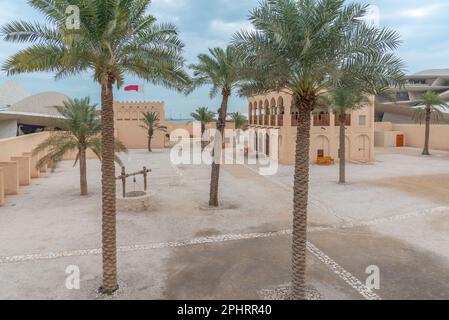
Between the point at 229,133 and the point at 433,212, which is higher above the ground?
the point at 229,133

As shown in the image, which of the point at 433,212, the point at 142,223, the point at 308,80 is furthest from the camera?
the point at 433,212

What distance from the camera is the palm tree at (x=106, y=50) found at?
25.3 feet

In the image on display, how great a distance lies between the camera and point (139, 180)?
81.3ft

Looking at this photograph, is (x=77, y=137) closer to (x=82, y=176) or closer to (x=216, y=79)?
(x=82, y=176)

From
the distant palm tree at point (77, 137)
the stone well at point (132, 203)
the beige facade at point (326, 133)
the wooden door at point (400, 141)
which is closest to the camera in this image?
the stone well at point (132, 203)

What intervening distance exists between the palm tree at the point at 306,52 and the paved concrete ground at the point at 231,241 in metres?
2.37

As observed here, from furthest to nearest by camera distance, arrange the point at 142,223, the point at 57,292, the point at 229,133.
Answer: the point at 229,133
the point at 142,223
the point at 57,292

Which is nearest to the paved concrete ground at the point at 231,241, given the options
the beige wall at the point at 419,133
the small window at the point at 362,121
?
the small window at the point at 362,121

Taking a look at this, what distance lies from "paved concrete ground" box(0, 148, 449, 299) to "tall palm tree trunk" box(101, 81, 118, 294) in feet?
2.14

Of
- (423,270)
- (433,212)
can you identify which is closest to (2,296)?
(423,270)

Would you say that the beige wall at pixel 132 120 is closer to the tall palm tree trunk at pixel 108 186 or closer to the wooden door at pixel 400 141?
the wooden door at pixel 400 141

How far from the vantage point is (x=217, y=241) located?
40.1ft
